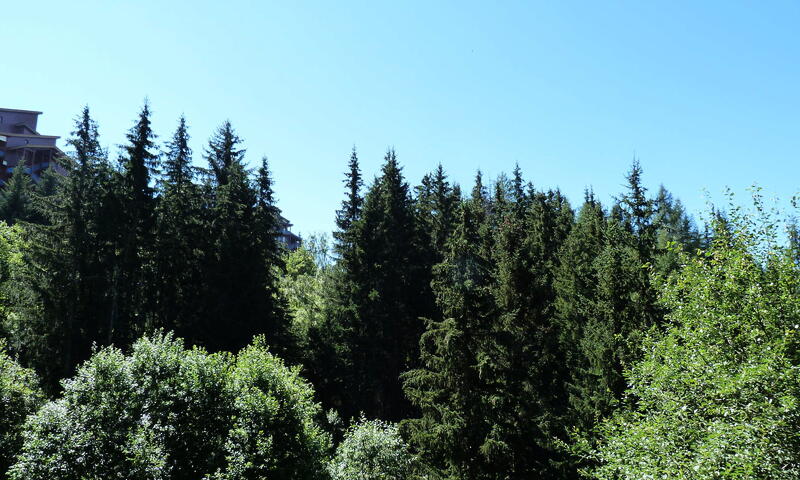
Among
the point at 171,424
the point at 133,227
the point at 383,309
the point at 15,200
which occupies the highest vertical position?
the point at 15,200

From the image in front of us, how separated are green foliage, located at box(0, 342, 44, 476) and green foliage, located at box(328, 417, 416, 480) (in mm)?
14251

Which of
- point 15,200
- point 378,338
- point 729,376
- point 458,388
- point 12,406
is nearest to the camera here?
point 729,376

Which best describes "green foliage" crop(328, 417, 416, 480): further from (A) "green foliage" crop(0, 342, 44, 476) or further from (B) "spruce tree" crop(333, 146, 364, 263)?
(B) "spruce tree" crop(333, 146, 364, 263)

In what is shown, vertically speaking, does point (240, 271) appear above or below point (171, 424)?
above

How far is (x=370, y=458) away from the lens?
25.0 m

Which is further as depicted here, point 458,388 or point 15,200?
point 15,200

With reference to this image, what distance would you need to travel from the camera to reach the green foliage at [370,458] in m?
24.6

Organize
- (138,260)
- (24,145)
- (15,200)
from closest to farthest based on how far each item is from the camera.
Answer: (138,260) < (15,200) < (24,145)

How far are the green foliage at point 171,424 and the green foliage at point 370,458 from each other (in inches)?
208

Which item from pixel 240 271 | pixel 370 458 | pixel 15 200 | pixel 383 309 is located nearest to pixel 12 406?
pixel 240 271

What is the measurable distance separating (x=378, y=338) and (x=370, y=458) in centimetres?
1241

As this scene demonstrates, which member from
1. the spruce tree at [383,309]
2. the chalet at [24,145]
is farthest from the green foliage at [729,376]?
the chalet at [24,145]

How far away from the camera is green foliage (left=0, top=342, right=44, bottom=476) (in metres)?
21.7

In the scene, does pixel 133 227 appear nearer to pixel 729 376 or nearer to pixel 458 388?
pixel 458 388
